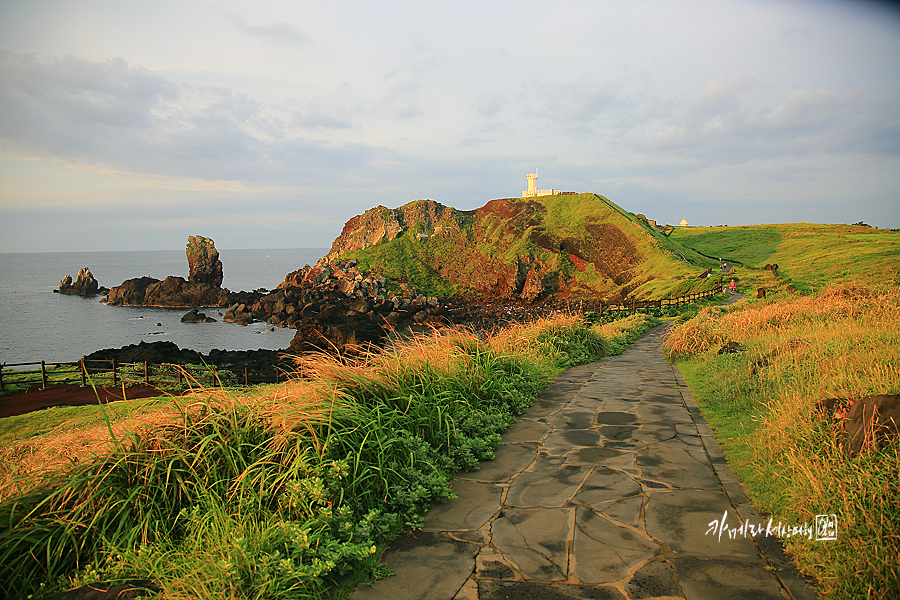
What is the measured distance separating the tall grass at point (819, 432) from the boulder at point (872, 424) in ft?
0.29

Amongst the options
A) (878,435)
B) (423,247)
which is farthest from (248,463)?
(423,247)

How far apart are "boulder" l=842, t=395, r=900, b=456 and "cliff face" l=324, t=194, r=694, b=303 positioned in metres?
53.4

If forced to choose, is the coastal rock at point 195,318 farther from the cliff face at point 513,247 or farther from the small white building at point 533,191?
the small white building at point 533,191

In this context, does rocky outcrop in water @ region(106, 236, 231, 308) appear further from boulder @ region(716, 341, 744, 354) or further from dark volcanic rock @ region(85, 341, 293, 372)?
boulder @ region(716, 341, 744, 354)

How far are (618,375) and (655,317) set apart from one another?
12.5 metres

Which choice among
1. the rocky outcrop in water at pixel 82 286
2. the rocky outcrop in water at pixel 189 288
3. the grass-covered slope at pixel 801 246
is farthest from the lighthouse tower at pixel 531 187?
the rocky outcrop in water at pixel 82 286

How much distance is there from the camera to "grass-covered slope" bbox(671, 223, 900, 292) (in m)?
33.4

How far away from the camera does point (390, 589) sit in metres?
2.75

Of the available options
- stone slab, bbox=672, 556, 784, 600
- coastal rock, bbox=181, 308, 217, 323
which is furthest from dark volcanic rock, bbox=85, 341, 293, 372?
coastal rock, bbox=181, 308, 217, 323

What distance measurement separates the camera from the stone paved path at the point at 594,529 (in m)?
2.71

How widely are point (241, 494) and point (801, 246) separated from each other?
68319 mm

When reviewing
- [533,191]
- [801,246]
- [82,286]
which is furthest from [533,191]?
[82,286]

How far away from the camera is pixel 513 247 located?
75.1 m

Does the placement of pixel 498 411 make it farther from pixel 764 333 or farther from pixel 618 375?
pixel 764 333
